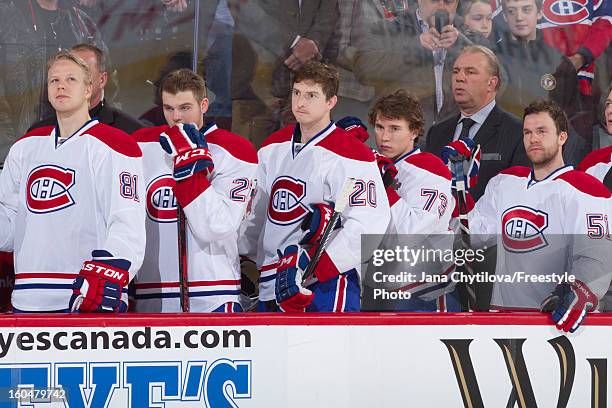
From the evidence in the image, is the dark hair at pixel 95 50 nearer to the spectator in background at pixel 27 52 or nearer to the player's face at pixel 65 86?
the spectator in background at pixel 27 52

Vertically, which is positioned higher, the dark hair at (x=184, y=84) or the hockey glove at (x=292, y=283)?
the dark hair at (x=184, y=84)

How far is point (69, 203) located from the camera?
3.41m

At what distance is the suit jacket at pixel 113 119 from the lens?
4.48 m

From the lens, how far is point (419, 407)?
3.11 meters

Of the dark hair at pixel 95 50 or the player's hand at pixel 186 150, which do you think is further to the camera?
the dark hair at pixel 95 50

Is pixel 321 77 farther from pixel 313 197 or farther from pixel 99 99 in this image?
pixel 99 99

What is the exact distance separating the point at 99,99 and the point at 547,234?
1918 mm

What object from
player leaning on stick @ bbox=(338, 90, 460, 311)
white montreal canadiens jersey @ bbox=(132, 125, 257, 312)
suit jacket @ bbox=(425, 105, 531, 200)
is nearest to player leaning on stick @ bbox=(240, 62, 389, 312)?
white montreal canadiens jersey @ bbox=(132, 125, 257, 312)

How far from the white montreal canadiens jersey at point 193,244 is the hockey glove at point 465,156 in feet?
3.26

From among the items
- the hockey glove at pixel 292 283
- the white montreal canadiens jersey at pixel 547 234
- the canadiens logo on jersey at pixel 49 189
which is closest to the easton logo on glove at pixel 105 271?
the canadiens logo on jersey at pixel 49 189

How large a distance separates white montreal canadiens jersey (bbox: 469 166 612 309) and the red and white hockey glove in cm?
125

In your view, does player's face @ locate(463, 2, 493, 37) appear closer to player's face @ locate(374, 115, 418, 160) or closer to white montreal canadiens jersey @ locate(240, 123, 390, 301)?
player's face @ locate(374, 115, 418, 160)

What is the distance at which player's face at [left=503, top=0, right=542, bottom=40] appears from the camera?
15.8 feet

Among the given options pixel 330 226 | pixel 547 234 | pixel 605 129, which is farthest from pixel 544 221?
pixel 330 226
